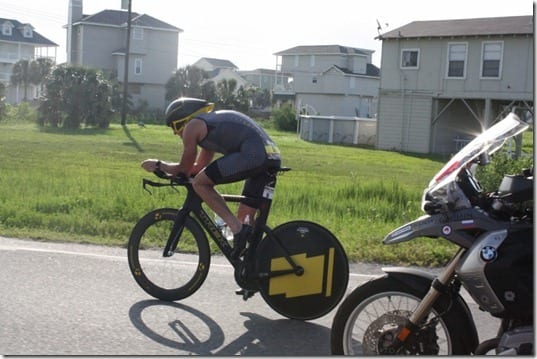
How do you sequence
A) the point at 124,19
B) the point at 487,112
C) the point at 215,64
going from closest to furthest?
the point at 487,112
the point at 124,19
the point at 215,64

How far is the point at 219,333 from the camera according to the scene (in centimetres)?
552

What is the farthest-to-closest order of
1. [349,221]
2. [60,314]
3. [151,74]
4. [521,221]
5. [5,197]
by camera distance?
[151,74] < [5,197] < [349,221] < [60,314] < [521,221]

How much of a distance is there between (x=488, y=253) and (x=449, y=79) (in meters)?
38.2

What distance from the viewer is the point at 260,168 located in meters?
5.94

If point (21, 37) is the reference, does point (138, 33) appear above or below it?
above

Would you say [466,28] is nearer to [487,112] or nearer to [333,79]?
[487,112]

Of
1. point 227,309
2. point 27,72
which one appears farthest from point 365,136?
point 227,309

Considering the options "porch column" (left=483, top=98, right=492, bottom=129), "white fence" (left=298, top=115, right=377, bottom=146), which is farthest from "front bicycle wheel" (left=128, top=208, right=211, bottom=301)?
"white fence" (left=298, top=115, right=377, bottom=146)

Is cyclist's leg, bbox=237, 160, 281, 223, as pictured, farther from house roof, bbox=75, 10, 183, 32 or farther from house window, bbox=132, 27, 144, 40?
house window, bbox=132, 27, 144, 40

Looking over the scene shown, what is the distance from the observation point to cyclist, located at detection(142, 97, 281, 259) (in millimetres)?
5914

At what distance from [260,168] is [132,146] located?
95.6ft

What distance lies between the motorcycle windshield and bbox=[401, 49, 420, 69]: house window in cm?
3904

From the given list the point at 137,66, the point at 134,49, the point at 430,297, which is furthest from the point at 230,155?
the point at 137,66

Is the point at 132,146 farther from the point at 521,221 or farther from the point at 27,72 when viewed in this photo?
the point at 27,72
